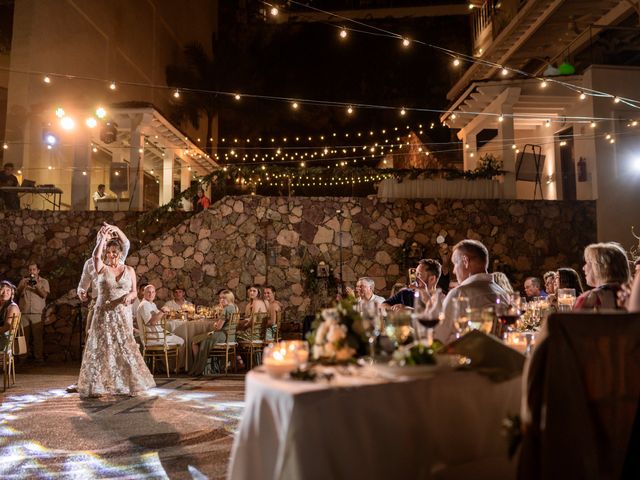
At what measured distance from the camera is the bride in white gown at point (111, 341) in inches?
279

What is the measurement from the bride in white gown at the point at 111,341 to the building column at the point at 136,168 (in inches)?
323

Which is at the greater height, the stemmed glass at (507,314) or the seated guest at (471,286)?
the seated guest at (471,286)

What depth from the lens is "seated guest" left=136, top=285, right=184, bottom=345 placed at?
30.5 feet

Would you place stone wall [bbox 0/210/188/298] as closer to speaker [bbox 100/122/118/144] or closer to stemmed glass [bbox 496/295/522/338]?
speaker [bbox 100/122/118/144]

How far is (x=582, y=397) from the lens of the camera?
2.28m

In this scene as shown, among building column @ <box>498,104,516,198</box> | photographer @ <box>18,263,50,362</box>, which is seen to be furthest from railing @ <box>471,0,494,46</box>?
photographer @ <box>18,263,50,362</box>

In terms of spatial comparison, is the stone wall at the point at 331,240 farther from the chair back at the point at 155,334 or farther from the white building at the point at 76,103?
the chair back at the point at 155,334

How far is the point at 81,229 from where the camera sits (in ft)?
47.3

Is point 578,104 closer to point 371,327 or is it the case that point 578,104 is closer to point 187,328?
point 187,328

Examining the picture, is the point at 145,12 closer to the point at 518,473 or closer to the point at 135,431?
the point at 135,431

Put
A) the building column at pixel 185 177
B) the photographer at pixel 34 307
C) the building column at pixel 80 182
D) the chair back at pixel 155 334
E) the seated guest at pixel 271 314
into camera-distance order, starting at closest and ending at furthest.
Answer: the chair back at pixel 155 334
the seated guest at pixel 271 314
the photographer at pixel 34 307
the building column at pixel 80 182
the building column at pixel 185 177

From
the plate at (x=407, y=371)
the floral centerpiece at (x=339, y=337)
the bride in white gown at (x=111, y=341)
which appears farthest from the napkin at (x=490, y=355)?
the bride in white gown at (x=111, y=341)

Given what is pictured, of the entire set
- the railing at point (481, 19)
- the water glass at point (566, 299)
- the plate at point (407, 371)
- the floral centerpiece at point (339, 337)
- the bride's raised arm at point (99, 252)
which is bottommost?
the plate at point (407, 371)

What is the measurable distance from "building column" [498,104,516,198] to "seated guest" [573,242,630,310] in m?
11.2
